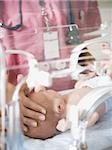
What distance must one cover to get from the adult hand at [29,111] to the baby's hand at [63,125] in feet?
0.20

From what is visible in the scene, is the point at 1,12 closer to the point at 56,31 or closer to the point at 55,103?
the point at 56,31

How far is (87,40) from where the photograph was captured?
1.25 metres

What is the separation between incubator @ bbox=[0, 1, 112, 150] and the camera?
946 millimetres

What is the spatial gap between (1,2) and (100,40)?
408mm

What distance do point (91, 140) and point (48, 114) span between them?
0.17 metres

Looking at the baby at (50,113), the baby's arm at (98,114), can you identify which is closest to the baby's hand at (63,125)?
the baby at (50,113)

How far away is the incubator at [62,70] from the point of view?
95 centimetres

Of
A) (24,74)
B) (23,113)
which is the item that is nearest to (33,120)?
(23,113)

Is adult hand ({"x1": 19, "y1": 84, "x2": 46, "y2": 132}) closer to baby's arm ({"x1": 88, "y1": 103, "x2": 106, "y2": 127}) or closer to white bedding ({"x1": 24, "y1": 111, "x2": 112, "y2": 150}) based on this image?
white bedding ({"x1": 24, "y1": 111, "x2": 112, "y2": 150})

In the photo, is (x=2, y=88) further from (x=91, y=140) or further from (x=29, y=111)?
(x=91, y=140)

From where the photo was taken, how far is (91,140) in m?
1.08

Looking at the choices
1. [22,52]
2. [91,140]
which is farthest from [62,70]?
[91,140]

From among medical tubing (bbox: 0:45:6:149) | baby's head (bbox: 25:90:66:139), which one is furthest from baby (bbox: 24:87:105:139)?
medical tubing (bbox: 0:45:6:149)

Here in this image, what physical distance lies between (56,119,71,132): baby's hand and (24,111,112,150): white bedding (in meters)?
0.02
